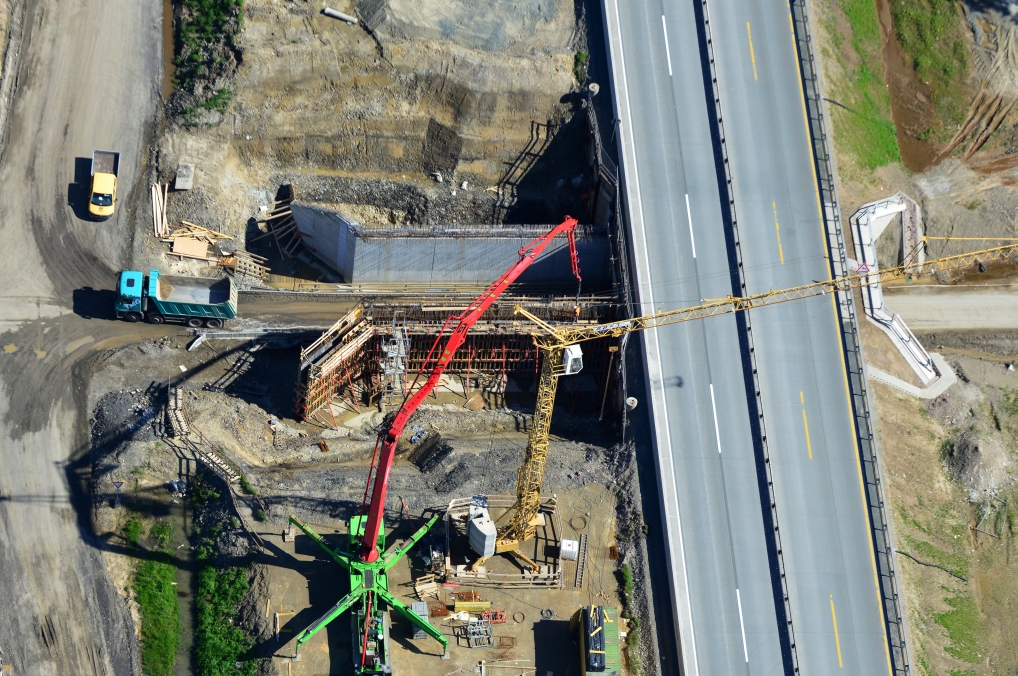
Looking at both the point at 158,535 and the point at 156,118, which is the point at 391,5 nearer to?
the point at 156,118

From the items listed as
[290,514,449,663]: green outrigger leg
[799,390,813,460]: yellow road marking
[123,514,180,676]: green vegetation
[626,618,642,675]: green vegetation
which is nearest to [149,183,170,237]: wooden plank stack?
[123,514,180,676]: green vegetation

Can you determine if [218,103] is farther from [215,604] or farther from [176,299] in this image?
[215,604]

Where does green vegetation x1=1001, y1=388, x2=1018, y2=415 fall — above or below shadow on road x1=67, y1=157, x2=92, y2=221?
below

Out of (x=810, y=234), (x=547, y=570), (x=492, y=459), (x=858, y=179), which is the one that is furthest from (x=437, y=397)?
(x=858, y=179)

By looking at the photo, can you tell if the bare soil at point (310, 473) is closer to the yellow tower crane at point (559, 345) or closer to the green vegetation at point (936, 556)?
the yellow tower crane at point (559, 345)

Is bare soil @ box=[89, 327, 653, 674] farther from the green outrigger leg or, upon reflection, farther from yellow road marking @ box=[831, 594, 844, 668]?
yellow road marking @ box=[831, 594, 844, 668]

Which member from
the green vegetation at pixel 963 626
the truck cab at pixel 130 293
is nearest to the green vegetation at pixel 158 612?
the truck cab at pixel 130 293

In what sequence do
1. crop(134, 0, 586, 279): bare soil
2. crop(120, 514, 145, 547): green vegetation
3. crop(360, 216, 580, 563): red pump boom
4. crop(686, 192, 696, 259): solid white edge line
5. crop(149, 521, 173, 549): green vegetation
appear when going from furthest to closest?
crop(134, 0, 586, 279): bare soil
crop(686, 192, 696, 259): solid white edge line
crop(149, 521, 173, 549): green vegetation
crop(120, 514, 145, 547): green vegetation
crop(360, 216, 580, 563): red pump boom
